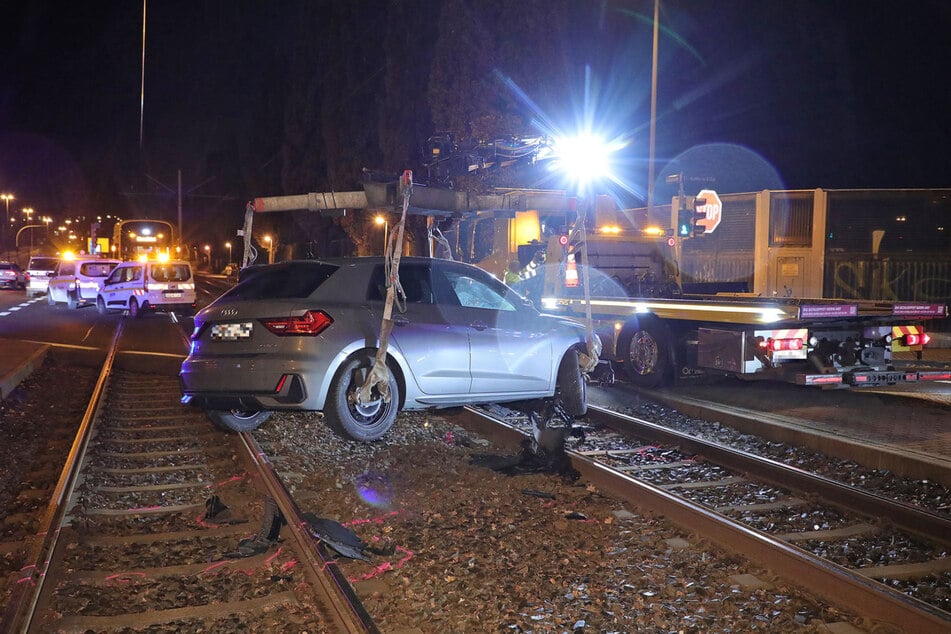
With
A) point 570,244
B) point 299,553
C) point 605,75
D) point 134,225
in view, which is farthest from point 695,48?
point 299,553

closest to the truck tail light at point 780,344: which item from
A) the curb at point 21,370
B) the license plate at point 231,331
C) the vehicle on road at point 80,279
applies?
the license plate at point 231,331

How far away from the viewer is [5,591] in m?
4.48

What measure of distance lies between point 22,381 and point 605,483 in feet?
29.7

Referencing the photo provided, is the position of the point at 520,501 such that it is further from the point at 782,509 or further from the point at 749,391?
the point at 749,391

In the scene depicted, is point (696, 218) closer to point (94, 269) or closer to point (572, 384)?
point (572, 384)

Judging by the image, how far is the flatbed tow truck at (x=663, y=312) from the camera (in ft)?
29.3

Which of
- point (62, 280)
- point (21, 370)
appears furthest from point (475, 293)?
point (62, 280)

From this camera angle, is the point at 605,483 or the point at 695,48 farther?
the point at 695,48

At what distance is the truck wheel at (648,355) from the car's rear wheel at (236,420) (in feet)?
19.1

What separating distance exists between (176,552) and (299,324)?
233cm

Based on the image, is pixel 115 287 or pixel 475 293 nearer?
pixel 475 293

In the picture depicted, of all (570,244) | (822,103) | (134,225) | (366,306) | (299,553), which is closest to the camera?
(299,553)

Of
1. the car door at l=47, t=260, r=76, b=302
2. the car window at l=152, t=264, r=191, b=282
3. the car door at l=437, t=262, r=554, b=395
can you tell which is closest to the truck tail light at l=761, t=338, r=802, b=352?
the car door at l=437, t=262, r=554, b=395

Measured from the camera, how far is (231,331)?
23.8ft
